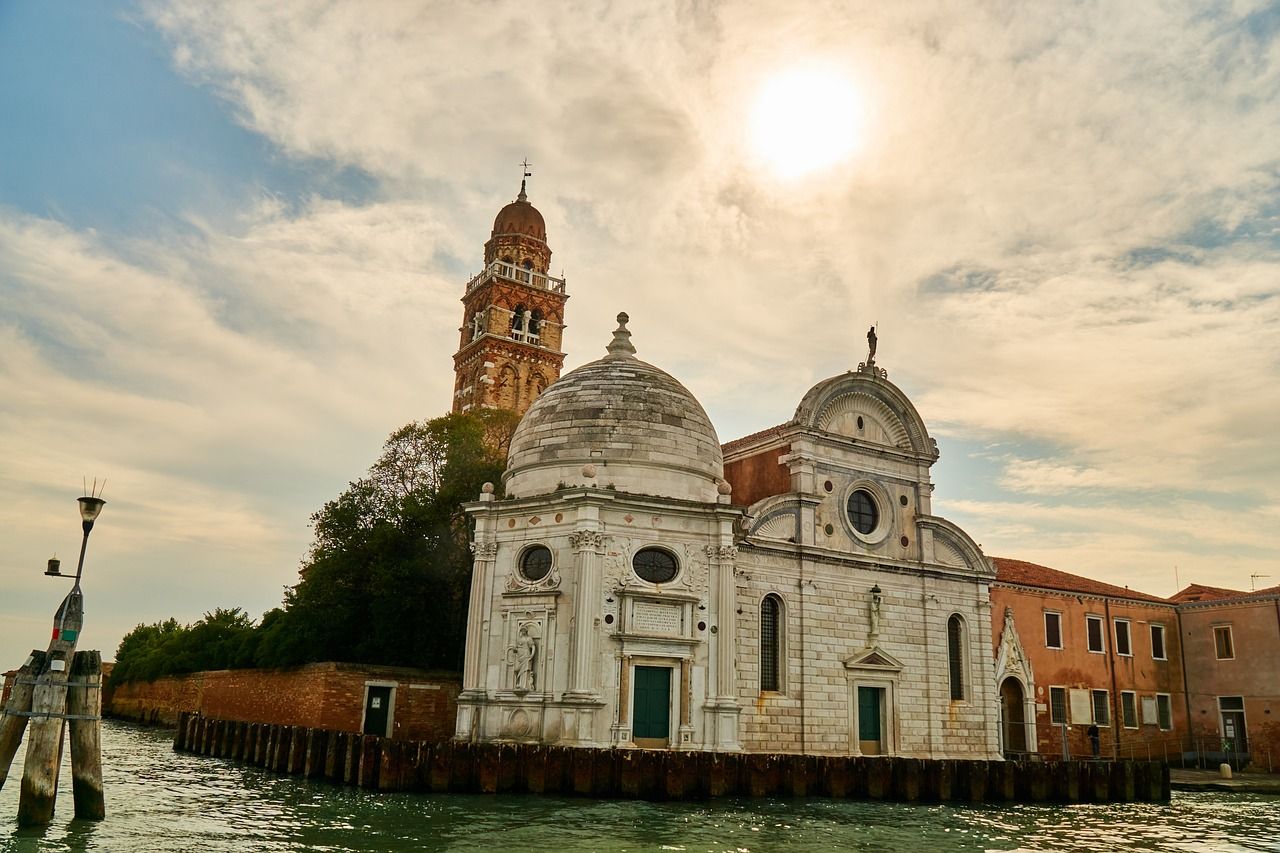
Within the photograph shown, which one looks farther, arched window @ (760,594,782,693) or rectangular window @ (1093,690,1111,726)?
rectangular window @ (1093,690,1111,726)

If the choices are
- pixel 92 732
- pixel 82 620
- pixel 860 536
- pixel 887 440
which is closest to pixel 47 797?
pixel 92 732

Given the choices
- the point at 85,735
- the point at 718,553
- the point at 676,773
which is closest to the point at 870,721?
the point at 718,553

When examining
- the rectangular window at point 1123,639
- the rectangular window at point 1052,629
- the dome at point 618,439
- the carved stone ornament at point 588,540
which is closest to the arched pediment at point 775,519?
the dome at point 618,439

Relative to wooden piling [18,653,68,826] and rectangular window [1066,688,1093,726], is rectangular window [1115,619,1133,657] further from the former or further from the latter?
wooden piling [18,653,68,826]

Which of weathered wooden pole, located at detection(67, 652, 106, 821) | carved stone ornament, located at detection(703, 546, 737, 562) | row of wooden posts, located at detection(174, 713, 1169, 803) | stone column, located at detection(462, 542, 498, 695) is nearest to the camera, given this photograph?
weathered wooden pole, located at detection(67, 652, 106, 821)

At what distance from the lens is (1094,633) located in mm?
36750

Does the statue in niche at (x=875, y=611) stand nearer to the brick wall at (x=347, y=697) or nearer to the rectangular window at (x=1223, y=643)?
the brick wall at (x=347, y=697)

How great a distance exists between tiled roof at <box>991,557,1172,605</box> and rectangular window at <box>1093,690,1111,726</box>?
359cm

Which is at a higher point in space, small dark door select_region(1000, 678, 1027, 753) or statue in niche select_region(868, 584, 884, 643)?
statue in niche select_region(868, 584, 884, 643)

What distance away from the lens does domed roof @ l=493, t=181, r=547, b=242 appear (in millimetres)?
59500

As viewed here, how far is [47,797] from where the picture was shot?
45.4 ft

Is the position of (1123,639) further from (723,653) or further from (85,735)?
(85,735)

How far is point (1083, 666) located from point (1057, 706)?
212 centimetres

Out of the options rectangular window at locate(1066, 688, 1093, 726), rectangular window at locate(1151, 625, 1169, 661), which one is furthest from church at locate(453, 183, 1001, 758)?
A: rectangular window at locate(1151, 625, 1169, 661)
